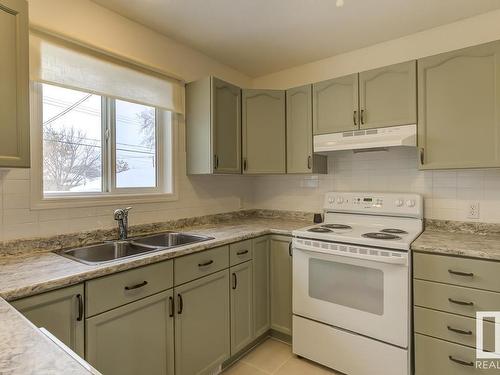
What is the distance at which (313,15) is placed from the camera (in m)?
2.06

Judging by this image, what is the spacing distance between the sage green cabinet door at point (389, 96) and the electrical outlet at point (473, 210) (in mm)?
749

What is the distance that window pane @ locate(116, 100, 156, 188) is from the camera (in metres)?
2.22

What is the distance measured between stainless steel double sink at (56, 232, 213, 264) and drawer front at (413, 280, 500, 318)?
1.37 metres

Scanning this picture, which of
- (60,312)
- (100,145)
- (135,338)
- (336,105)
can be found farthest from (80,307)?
(336,105)

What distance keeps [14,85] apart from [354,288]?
7.07 ft

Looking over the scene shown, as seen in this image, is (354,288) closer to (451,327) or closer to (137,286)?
(451,327)

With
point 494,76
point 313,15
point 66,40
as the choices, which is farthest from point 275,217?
point 66,40

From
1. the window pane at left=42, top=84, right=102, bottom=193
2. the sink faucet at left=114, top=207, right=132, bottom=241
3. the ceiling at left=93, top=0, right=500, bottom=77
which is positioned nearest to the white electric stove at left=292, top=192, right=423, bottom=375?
the sink faucet at left=114, top=207, right=132, bottom=241

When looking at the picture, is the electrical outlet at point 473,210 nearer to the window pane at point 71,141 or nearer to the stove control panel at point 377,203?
the stove control panel at point 377,203

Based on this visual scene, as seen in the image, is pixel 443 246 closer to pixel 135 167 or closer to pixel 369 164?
pixel 369 164

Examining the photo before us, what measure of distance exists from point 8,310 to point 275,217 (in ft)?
8.02

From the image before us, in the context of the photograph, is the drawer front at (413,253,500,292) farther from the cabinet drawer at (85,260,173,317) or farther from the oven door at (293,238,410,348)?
the cabinet drawer at (85,260,173,317)

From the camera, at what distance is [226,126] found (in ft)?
8.36

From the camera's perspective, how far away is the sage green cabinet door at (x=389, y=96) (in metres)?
2.06
